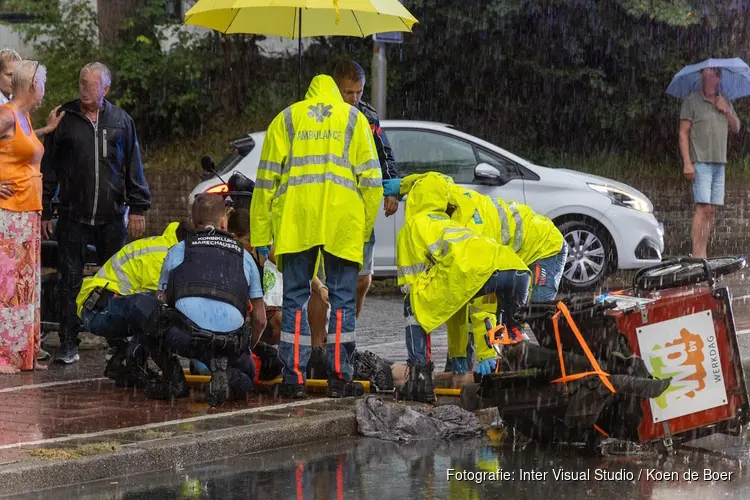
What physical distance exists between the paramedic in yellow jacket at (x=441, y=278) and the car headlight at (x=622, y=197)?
5.94 metres

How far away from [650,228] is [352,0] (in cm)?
598

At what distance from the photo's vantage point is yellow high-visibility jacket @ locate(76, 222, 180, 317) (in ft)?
27.2

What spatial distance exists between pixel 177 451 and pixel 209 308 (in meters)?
1.19

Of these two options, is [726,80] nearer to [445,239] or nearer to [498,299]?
[498,299]

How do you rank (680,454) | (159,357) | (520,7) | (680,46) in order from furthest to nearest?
(680,46)
(520,7)
(159,357)
(680,454)

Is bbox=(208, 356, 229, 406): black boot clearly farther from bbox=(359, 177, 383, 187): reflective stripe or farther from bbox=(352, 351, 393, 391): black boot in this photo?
bbox=(359, 177, 383, 187): reflective stripe

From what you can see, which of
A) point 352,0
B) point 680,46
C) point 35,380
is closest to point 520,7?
point 680,46

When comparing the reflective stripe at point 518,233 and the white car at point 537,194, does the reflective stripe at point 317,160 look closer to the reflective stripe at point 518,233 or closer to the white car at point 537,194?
the reflective stripe at point 518,233

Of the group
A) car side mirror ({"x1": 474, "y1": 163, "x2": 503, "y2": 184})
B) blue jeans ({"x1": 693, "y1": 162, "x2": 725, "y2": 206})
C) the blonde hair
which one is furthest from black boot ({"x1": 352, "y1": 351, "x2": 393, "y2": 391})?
blue jeans ({"x1": 693, "y1": 162, "x2": 725, "y2": 206})

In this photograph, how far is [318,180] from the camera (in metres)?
7.96

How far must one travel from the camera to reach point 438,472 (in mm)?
6531

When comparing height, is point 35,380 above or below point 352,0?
below

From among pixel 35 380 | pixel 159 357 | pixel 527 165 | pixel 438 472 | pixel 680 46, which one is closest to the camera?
pixel 438 472

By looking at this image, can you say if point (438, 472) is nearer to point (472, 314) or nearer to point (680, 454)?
A: point (680, 454)
